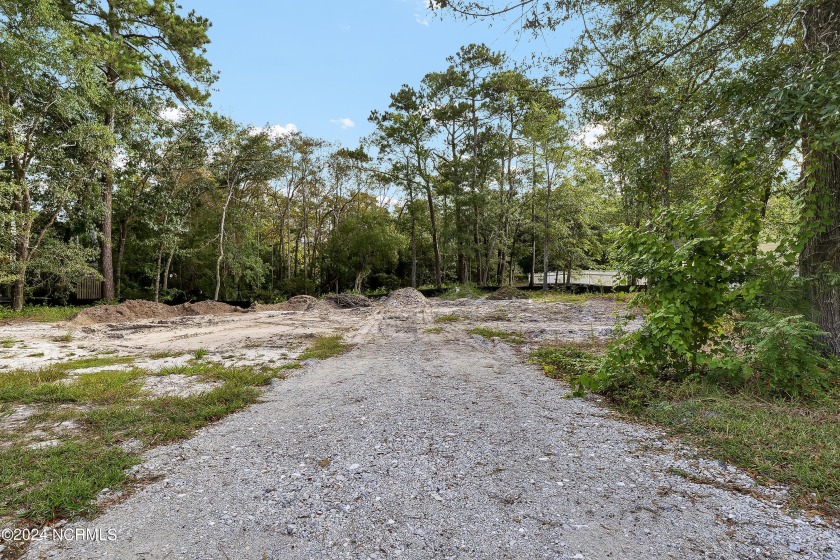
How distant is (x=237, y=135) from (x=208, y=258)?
23.2 feet

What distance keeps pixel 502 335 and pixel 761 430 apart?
540cm

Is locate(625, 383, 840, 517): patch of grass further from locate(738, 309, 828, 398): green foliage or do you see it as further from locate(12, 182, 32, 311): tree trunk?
locate(12, 182, 32, 311): tree trunk

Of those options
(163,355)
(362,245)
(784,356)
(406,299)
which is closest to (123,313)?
(163,355)

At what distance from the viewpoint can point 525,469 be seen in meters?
2.50

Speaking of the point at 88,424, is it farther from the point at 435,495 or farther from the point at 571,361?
the point at 571,361

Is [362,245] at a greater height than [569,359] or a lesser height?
greater

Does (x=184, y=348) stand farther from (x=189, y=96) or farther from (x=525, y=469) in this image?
(x=189, y=96)

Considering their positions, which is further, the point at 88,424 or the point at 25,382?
the point at 25,382

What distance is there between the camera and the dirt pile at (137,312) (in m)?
11.1

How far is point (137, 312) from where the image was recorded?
12.6 meters

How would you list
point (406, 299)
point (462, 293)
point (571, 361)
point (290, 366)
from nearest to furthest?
point (571, 361) < point (290, 366) < point (406, 299) < point (462, 293)

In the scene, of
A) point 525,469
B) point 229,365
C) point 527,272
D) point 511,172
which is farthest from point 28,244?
point 527,272

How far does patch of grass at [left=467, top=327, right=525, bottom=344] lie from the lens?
7.67 meters

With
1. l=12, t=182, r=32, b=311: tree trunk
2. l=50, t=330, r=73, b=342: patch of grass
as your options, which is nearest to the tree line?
l=12, t=182, r=32, b=311: tree trunk
